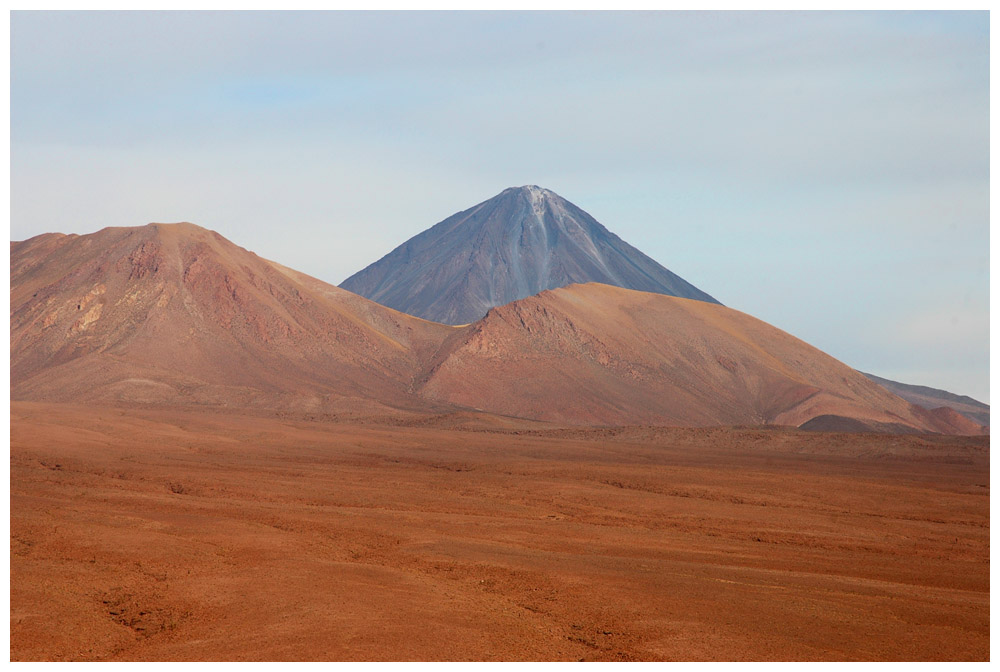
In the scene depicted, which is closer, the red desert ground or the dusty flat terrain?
the dusty flat terrain

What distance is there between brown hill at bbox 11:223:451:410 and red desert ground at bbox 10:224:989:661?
367 mm

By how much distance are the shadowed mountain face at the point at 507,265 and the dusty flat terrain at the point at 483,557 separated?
123500mm

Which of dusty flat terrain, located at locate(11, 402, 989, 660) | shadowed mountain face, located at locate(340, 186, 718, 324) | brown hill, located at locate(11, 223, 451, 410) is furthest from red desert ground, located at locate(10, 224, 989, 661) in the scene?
shadowed mountain face, located at locate(340, 186, 718, 324)

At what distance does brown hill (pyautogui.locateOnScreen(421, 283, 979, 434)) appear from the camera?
253ft

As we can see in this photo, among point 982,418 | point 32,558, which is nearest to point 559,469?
point 32,558

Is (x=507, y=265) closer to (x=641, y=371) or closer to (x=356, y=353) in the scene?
(x=641, y=371)

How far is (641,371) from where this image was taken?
277 feet

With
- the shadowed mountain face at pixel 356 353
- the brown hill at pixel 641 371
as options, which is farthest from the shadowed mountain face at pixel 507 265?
the shadowed mountain face at pixel 356 353

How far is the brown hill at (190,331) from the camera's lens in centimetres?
6950

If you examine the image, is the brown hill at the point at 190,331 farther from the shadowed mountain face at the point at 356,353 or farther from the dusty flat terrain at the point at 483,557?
the dusty flat terrain at the point at 483,557

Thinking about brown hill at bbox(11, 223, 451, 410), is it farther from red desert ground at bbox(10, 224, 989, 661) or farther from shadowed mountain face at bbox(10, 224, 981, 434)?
red desert ground at bbox(10, 224, 989, 661)
